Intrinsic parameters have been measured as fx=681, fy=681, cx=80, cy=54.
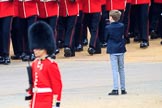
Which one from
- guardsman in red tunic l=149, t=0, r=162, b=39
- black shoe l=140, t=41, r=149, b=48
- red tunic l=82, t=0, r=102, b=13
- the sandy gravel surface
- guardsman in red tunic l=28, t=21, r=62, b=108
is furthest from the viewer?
guardsman in red tunic l=149, t=0, r=162, b=39

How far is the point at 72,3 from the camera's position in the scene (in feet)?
49.5

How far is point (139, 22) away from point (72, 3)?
184cm

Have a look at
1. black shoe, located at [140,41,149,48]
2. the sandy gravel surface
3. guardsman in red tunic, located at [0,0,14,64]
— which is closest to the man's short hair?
the sandy gravel surface

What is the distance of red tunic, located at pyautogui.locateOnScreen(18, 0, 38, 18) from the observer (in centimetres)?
1463

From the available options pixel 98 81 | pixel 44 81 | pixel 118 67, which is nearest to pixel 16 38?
pixel 98 81

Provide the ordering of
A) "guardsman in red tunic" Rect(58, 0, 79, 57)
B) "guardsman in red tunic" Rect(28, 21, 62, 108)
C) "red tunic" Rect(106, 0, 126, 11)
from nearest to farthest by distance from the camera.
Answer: "guardsman in red tunic" Rect(28, 21, 62, 108), "guardsman in red tunic" Rect(58, 0, 79, 57), "red tunic" Rect(106, 0, 126, 11)

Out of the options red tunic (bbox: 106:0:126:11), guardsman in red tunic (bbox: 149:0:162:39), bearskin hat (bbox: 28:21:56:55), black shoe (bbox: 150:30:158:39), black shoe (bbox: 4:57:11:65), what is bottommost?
black shoe (bbox: 4:57:11:65)

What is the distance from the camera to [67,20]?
15289 millimetres

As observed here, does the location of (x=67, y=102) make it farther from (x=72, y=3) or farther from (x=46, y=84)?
(x=72, y=3)

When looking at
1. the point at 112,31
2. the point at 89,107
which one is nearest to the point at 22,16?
the point at 112,31

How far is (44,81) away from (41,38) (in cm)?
45

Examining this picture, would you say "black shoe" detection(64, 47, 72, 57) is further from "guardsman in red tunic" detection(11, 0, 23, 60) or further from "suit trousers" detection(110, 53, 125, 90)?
"suit trousers" detection(110, 53, 125, 90)

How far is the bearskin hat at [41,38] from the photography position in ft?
22.1

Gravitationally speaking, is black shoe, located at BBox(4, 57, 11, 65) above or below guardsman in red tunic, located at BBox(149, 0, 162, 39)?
below
